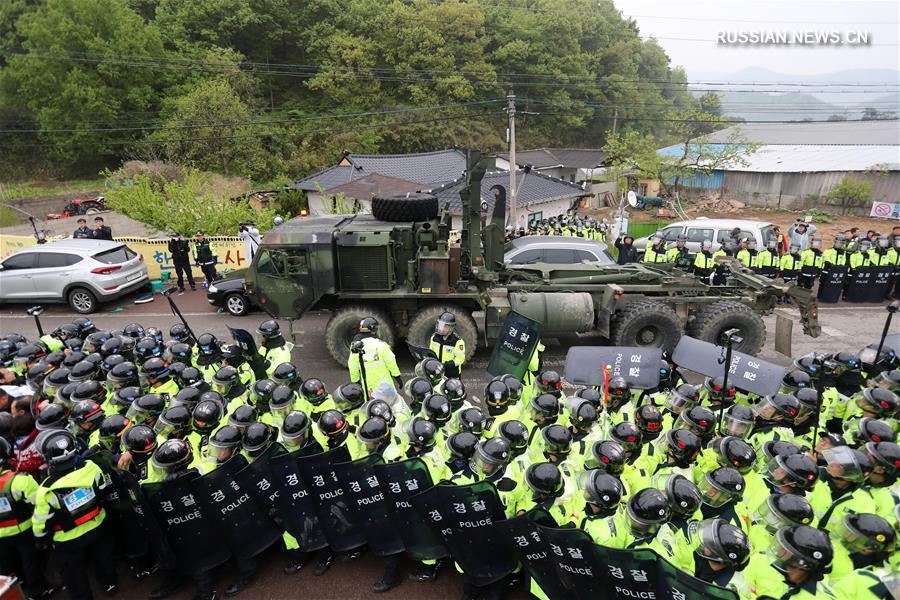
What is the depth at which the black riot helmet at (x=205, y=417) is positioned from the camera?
4410 millimetres

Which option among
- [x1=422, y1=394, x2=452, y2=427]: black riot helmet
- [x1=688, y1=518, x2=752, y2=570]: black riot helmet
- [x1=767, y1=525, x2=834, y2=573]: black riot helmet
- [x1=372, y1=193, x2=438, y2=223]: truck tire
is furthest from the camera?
[x1=372, y1=193, x2=438, y2=223]: truck tire

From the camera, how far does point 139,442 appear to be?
4.10m

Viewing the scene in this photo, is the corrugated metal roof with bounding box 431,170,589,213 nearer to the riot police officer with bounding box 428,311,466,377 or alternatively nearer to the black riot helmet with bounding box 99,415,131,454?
the riot police officer with bounding box 428,311,466,377

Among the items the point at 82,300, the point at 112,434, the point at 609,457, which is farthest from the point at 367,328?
the point at 82,300

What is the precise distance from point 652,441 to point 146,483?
3.99 m

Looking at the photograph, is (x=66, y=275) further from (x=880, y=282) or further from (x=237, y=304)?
(x=880, y=282)

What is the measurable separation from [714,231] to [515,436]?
11365 millimetres

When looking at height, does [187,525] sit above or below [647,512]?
below

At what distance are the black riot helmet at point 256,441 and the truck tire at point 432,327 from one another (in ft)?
14.5

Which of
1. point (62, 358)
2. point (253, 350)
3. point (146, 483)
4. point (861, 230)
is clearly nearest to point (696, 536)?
point (146, 483)

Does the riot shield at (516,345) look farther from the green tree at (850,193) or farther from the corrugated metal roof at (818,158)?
the green tree at (850,193)

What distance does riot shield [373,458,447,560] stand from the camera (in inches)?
153

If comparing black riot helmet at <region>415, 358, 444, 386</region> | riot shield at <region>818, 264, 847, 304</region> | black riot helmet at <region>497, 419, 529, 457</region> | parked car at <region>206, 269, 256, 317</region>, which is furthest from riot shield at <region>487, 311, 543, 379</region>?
riot shield at <region>818, 264, 847, 304</region>

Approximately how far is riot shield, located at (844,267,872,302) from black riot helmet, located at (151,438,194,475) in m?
13.8
